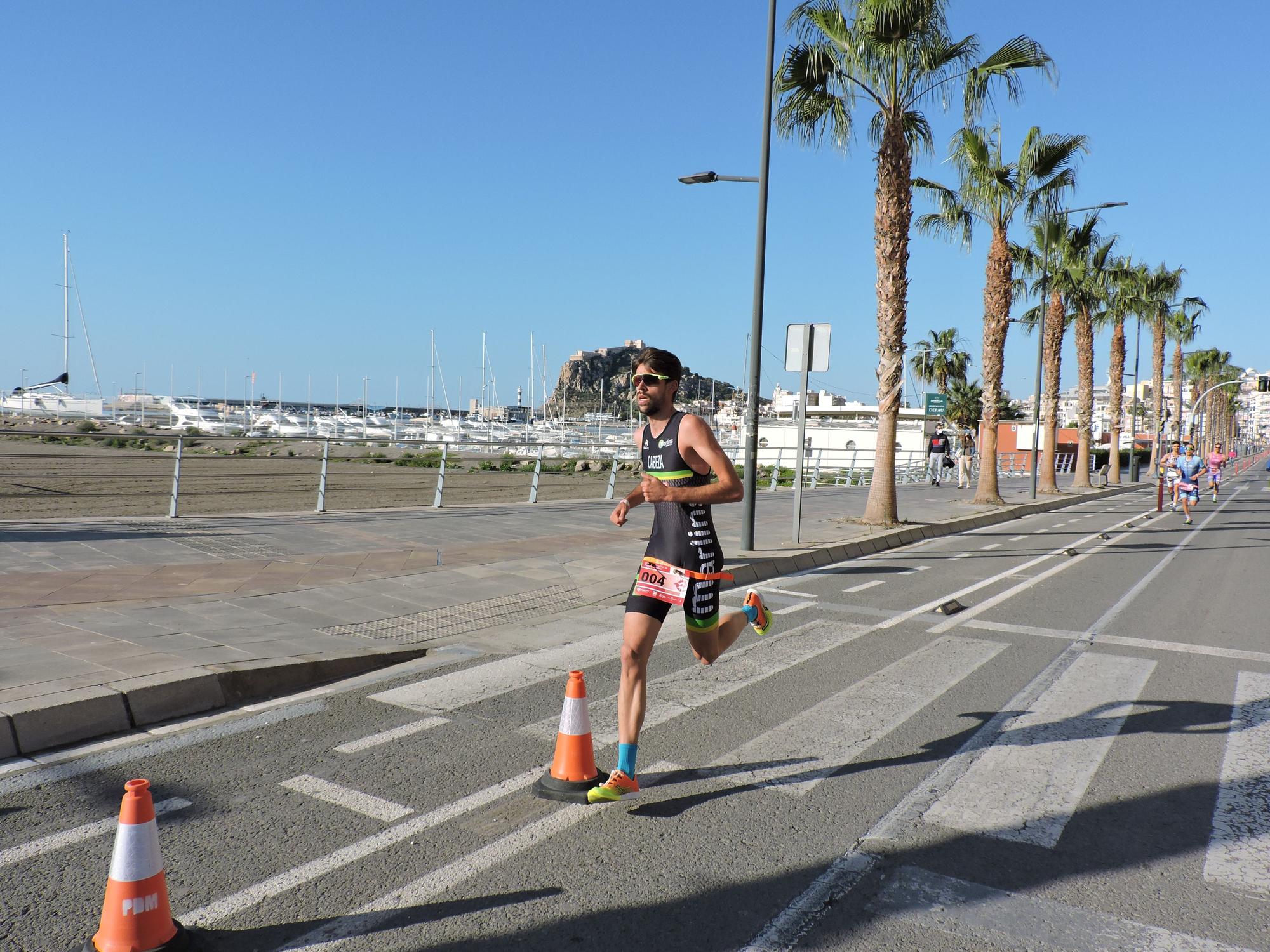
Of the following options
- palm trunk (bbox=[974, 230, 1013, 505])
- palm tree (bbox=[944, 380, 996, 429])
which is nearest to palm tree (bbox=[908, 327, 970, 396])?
palm tree (bbox=[944, 380, 996, 429])

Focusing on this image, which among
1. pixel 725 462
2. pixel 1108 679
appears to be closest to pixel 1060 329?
pixel 1108 679

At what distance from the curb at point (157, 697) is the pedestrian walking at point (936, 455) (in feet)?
92.8

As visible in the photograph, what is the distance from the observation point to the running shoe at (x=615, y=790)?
379 centimetres

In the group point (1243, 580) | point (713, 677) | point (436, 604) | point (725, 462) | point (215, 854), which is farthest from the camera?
point (1243, 580)

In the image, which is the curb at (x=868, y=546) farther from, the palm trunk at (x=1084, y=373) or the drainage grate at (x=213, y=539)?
the palm trunk at (x=1084, y=373)

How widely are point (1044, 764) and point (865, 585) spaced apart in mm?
5863

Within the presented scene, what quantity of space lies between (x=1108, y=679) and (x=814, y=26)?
13508mm

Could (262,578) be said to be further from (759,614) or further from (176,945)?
(176,945)

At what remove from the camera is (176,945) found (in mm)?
2662

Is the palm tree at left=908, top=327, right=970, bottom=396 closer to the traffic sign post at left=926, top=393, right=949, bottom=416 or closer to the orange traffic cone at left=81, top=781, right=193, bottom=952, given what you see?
the traffic sign post at left=926, top=393, right=949, bottom=416

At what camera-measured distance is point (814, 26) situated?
15.9m

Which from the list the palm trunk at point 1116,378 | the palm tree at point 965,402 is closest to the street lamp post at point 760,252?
the palm trunk at point 1116,378

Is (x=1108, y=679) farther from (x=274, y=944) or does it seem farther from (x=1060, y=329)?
(x=1060, y=329)

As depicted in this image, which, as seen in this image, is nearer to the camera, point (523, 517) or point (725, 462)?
point (725, 462)
